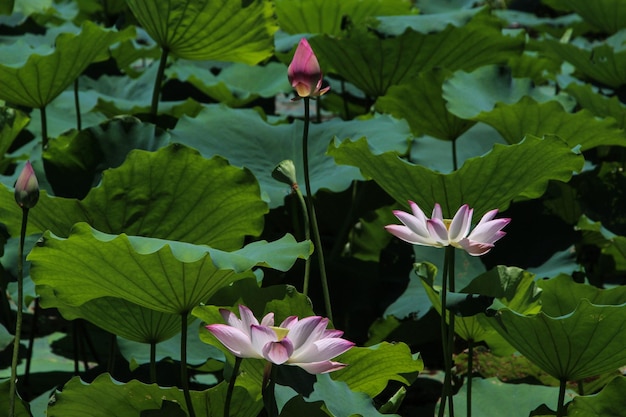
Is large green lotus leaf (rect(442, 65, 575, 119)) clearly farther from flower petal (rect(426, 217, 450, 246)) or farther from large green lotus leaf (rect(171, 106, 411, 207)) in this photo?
flower petal (rect(426, 217, 450, 246))

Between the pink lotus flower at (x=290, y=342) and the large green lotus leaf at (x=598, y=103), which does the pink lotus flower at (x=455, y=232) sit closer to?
the pink lotus flower at (x=290, y=342)

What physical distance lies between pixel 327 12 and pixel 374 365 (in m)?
1.51

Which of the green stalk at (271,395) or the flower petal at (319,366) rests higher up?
the flower petal at (319,366)

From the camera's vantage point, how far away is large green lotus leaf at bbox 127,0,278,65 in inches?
72.4

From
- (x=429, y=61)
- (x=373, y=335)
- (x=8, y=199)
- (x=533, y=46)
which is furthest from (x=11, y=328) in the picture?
(x=533, y=46)

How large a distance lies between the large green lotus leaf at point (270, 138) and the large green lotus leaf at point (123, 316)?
17.9 inches

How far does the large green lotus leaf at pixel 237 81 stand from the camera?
2.28m

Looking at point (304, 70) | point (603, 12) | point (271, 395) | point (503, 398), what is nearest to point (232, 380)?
point (271, 395)

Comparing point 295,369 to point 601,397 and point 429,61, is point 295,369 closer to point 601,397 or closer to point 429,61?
point 601,397

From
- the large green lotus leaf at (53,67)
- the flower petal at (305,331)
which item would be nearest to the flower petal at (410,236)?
the flower petal at (305,331)

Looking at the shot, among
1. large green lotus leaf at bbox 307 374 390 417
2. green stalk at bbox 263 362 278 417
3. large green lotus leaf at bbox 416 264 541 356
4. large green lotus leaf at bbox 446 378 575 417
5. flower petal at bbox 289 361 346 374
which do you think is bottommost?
large green lotus leaf at bbox 446 378 575 417

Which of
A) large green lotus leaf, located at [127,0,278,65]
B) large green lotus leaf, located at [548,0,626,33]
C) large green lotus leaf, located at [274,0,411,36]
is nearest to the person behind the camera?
large green lotus leaf, located at [127,0,278,65]

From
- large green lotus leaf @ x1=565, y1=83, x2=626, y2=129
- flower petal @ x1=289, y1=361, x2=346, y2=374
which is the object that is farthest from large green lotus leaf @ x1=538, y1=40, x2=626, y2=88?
flower petal @ x1=289, y1=361, x2=346, y2=374

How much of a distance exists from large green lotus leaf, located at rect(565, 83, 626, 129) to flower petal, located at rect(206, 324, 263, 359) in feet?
4.50
